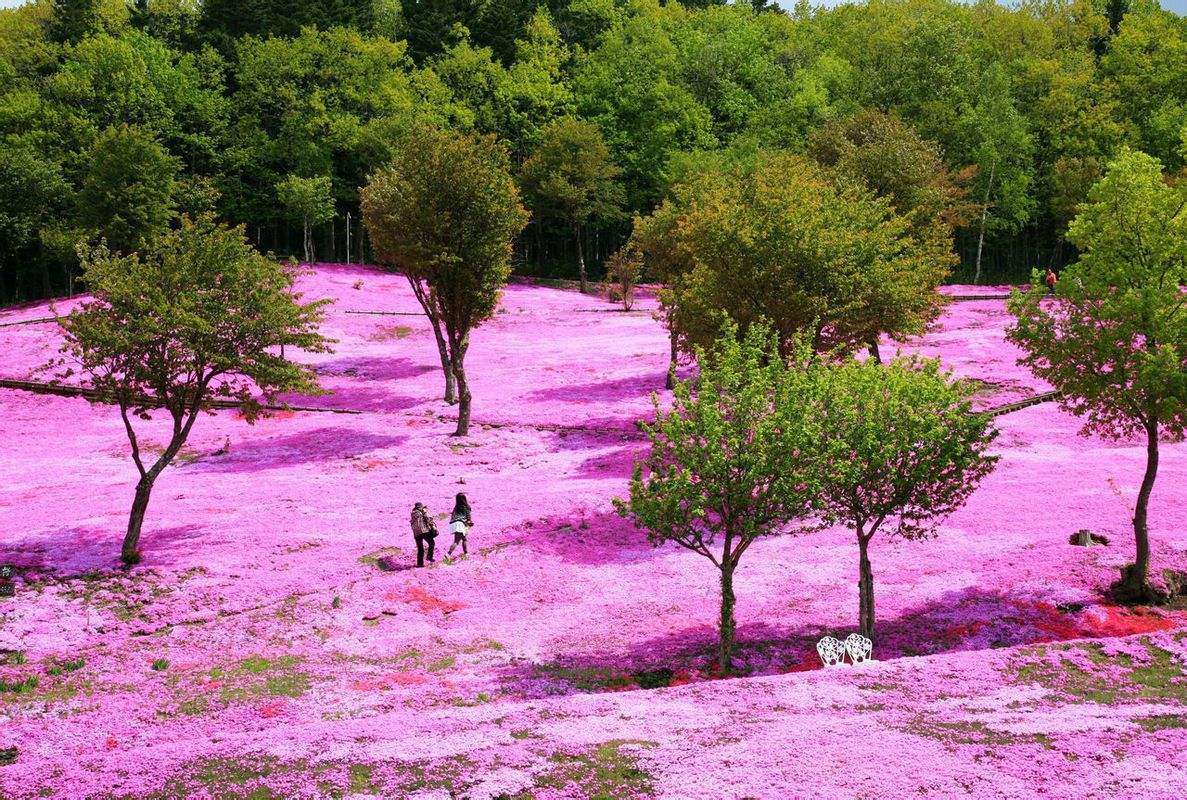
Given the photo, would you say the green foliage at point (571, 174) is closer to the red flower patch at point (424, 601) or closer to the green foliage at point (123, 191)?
→ the green foliage at point (123, 191)

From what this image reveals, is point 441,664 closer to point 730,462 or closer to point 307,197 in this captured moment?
point 730,462

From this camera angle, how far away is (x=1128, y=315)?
22.4 meters

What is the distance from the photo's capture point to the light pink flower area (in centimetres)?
1470

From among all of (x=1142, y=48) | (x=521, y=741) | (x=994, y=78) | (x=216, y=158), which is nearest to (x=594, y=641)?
(x=521, y=741)

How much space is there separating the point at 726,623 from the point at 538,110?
97153mm

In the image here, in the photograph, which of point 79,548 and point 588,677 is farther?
point 79,548

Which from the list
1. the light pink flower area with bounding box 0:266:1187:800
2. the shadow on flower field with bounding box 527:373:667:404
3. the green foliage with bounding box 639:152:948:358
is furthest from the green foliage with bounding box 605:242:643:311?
the green foliage with bounding box 639:152:948:358

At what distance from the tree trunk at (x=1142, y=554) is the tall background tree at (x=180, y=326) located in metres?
24.0

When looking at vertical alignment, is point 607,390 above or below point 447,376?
below

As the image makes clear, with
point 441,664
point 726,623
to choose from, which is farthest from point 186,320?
point 726,623

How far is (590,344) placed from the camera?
6525 cm

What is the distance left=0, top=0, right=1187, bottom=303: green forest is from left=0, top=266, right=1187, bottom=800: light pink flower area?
46.1 m

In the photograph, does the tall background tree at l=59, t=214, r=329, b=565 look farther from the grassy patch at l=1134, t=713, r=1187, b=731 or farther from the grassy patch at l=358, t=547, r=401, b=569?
the grassy patch at l=1134, t=713, r=1187, b=731

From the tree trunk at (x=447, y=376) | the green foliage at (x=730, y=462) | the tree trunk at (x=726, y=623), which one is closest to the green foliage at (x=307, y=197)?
the tree trunk at (x=447, y=376)
